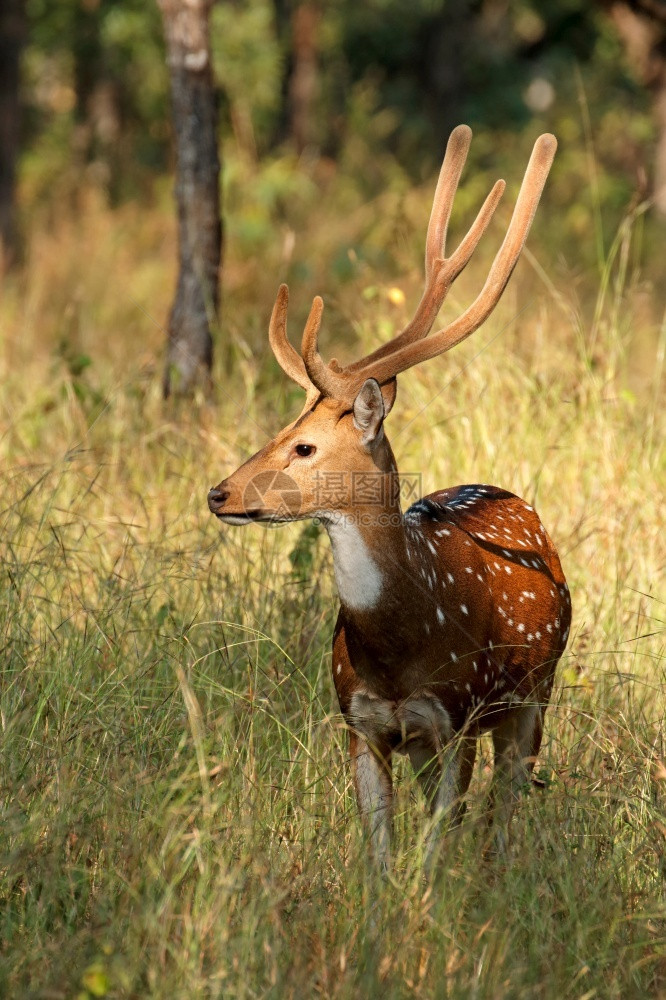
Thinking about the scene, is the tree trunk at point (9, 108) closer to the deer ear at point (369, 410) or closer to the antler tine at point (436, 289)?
the antler tine at point (436, 289)

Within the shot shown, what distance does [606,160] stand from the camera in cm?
1898

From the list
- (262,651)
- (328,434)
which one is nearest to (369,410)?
(328,434)

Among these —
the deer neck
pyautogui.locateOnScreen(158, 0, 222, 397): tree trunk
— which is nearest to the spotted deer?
the deer neck

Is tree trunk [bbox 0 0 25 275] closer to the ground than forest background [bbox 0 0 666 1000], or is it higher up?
higher up

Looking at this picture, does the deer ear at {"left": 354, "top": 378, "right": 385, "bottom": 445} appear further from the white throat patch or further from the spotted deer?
the white throat patch

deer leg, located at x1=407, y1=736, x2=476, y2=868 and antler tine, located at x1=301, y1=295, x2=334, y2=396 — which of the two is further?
deer leg, located at x1=407, y1=736, x2=476, y2=868

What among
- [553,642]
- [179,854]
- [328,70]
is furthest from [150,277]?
[328,70]

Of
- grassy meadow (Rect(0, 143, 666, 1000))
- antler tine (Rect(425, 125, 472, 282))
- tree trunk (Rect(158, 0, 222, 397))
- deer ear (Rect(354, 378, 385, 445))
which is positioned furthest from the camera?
tree trunk (Rect(158, 0, 222, 397))

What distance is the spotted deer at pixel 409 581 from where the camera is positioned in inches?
140

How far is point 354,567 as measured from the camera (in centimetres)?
357

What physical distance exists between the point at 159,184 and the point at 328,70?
1064cm

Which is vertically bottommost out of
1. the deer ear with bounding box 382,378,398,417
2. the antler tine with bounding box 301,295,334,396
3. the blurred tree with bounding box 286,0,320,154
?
the deer ear with bounding box 382,378,398,417

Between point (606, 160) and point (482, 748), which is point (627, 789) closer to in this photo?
point (482, 748)

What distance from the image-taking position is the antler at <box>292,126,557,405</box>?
359 centimetres
